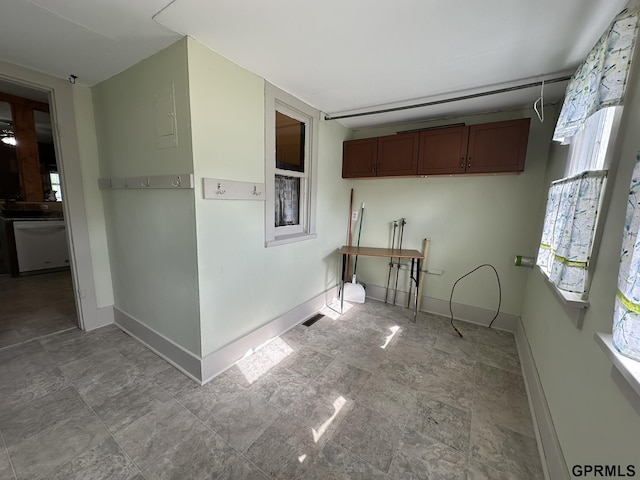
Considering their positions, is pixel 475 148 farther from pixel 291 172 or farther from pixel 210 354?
→ pixel 210 354

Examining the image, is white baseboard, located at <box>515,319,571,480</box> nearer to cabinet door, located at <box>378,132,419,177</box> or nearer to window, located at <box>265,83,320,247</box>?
cabinet door, located at <box>378,132,419,177</box>

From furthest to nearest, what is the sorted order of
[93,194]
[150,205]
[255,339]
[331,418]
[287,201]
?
1. [287,201]
2. [93,194]
3. [255,339]
4. [150,205]
5. [331,418]

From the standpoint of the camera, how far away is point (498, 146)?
2477mm

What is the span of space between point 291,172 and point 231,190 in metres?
0.86

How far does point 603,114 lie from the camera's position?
1383 mm

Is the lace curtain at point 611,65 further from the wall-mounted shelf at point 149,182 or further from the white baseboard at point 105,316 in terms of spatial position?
the white baseboard at point 105,316

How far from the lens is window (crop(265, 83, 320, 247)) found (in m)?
2.33

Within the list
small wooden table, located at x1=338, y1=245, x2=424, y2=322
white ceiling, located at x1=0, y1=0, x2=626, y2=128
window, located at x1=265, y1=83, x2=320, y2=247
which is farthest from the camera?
small wooden table, located at x1=338, y1=245, x2=424, y2=322

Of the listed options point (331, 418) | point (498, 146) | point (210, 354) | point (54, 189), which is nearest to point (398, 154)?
point (498, 146)

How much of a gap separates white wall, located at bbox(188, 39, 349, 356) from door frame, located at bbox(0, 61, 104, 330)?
5.22 ft
